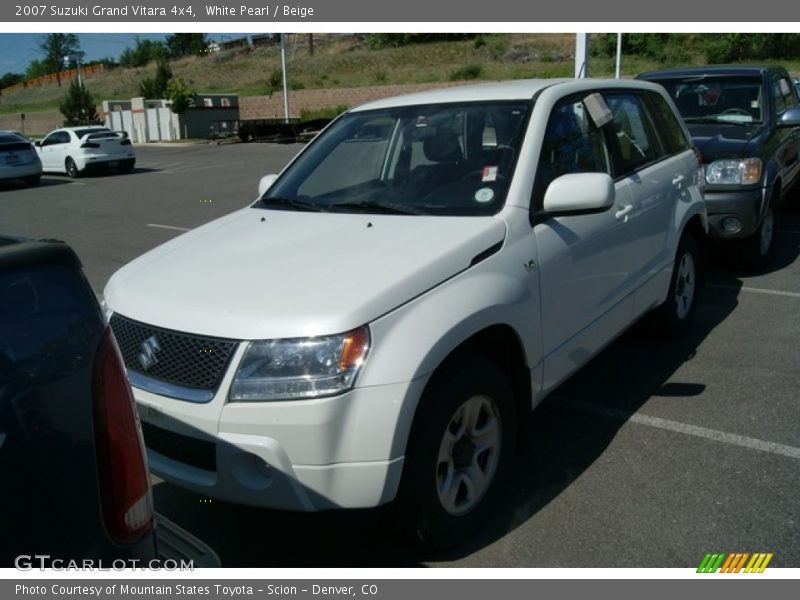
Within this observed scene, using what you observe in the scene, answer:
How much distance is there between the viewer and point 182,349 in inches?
114

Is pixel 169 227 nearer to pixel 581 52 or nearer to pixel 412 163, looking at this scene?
pixel 581 52

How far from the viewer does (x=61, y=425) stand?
1.66 metres

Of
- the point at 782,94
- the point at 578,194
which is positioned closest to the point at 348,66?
the point at 782,94

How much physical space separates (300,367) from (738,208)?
5.47m

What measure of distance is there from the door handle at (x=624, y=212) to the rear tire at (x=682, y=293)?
1.02 meters

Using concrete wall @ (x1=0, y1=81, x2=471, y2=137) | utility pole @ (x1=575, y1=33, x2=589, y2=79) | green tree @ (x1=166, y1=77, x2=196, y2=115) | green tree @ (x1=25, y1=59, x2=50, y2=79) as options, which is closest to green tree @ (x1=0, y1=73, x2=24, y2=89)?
green tree @ (x1=25, y1=59, x2=50, y2=79)

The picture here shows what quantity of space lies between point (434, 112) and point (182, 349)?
2.10 metres

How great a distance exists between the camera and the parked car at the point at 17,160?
19812 mm

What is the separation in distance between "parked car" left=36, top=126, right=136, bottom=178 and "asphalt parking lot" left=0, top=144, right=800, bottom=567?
64.5 feet

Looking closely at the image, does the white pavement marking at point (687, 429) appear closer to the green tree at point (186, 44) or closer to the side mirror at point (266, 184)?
the side mirror at point (266, 184)

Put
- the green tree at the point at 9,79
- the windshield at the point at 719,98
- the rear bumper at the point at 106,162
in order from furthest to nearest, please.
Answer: the green tree at the point at 9,79 < the rear bumper at the point at 106,162 < the windshield at the point at 719,98

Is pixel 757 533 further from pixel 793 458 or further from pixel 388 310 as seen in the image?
pixel 388 310

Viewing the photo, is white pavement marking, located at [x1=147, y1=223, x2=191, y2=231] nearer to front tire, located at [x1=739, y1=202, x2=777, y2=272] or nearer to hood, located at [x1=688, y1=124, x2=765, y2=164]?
hood, located at [x1=688, y1=124, x2=765, y2=164]

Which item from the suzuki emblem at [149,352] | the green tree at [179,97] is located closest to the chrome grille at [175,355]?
the suzuki emblem at [149,352]
